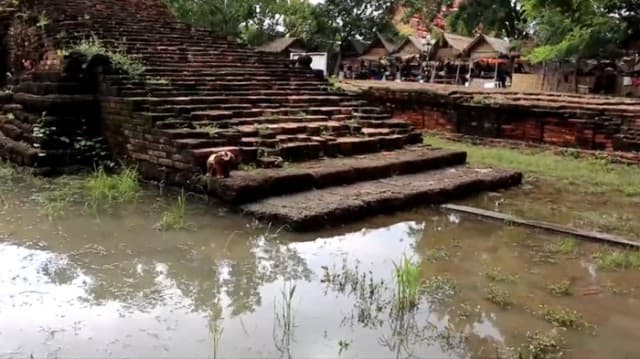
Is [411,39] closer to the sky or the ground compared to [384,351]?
closer to the sky

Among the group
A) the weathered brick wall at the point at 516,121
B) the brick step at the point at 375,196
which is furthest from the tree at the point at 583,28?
the brick step at the point at 375,196

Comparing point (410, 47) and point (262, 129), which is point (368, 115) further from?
point (410, 47)

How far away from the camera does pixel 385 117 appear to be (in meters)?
8.98

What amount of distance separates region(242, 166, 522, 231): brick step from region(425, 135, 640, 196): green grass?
92 cm

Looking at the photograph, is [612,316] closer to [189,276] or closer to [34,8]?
[189,276]

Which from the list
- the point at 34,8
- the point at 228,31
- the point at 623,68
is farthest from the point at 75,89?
the point at 228,31

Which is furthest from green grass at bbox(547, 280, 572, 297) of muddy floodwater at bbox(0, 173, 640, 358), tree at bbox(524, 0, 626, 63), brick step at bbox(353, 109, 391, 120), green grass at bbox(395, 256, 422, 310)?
tree at bbox(524, 0, 626, 63)

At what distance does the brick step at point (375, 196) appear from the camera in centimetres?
534

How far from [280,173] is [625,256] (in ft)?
10.2

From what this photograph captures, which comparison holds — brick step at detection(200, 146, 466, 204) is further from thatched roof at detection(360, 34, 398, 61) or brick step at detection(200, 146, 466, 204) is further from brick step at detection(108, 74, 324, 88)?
thatched roof at detection(360, 34, 398, 61)

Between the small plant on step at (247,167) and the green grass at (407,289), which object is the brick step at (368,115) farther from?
the green grass at (407,289)

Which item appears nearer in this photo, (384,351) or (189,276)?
(384,351)

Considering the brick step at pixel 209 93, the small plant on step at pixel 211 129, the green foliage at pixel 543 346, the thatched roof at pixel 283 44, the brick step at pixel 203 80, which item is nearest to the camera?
the green foliage at pixel 543 346

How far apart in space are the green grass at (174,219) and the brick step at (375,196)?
0.56m
